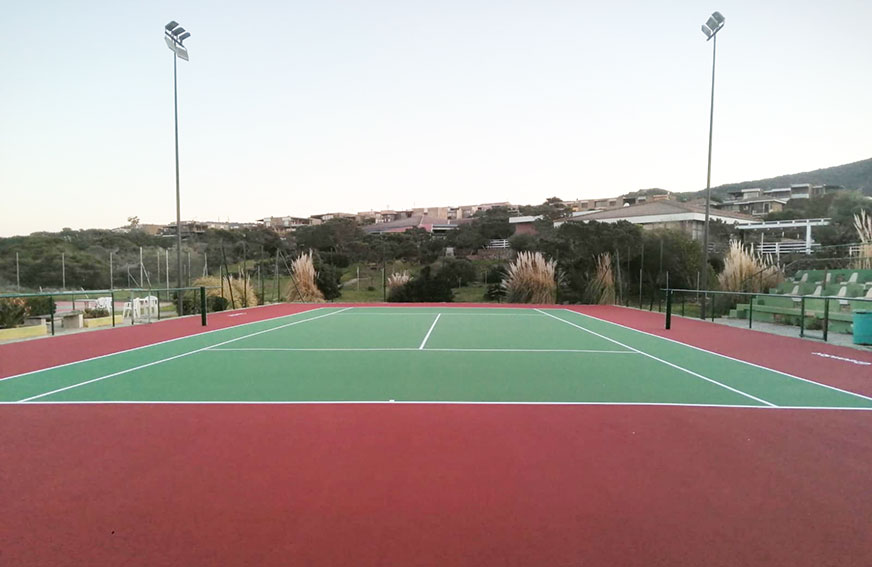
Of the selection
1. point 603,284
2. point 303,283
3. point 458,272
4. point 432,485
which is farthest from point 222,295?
point 432,485

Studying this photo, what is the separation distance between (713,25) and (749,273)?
24.2 ft

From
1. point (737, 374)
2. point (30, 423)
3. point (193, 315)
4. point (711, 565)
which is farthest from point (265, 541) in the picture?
point (193, 315)

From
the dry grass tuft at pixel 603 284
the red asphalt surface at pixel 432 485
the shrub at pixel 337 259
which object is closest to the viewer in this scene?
the red asphalt surface at pixel 432 485

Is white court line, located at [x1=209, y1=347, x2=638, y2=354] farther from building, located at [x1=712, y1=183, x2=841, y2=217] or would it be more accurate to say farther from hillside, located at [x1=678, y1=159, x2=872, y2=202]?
hillside, located at [x1=678, y1=159, x2=872, y2=202]

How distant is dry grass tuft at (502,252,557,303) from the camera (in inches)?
891

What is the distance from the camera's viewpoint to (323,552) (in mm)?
2729

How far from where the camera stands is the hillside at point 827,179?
79.7 m

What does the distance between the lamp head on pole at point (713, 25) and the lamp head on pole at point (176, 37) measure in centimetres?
1599

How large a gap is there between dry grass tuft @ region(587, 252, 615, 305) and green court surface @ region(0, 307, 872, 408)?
10.4 metres

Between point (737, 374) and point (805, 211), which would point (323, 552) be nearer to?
point (737, 374)

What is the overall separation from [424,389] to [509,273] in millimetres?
17896

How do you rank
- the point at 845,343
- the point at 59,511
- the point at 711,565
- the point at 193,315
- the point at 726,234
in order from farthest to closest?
1. the point at 726,234
2. the point at 193,315
3. the point at 845,343
4. the point at 59,511
5. the point at 711,565

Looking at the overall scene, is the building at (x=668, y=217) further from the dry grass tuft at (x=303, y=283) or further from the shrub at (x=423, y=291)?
the dry grass tuft at (x=303, y=283)

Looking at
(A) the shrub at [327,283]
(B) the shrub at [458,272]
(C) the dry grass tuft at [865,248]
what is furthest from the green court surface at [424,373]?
(B) the shrub at [458,272]
